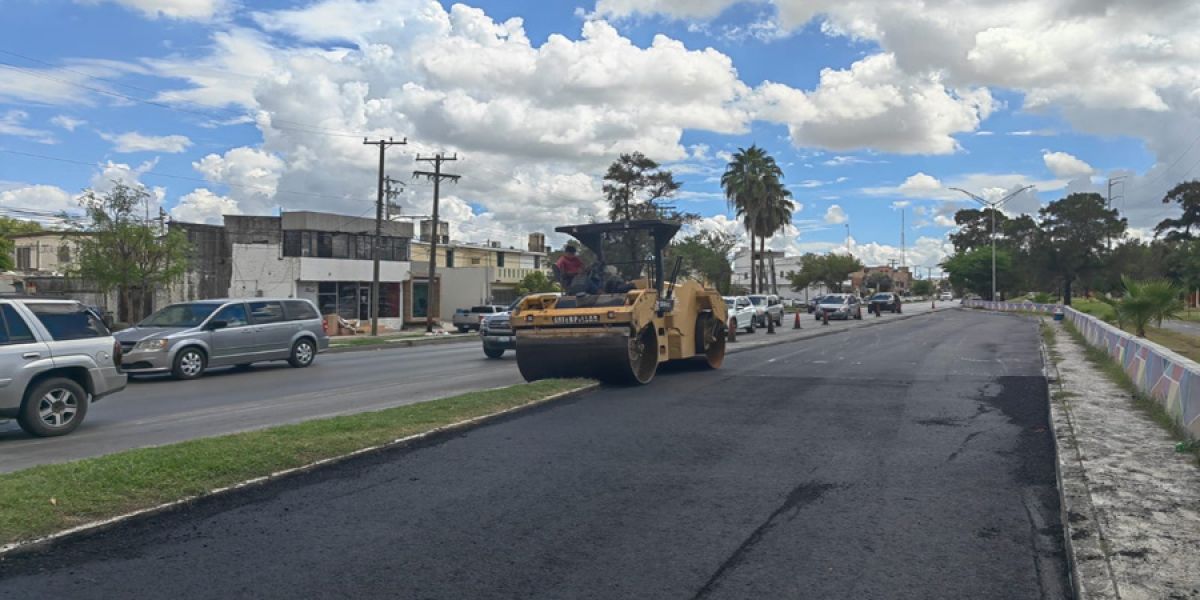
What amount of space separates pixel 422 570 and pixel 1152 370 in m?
9.81

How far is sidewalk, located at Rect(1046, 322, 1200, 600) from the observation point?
4703 millimetres

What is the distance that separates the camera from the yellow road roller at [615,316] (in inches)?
535

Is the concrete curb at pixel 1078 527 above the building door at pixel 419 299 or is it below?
below

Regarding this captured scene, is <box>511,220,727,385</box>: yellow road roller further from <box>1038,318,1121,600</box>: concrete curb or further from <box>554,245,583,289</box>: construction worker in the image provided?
<box>1038,318,1121,600</box>: concrete curb

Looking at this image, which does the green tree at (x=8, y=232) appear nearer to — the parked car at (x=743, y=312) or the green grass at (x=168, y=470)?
the parked car at (x=743, y=312)

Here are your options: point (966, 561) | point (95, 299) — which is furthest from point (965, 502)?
point (95, 299)

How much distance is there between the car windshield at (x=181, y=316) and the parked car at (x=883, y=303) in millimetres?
45036

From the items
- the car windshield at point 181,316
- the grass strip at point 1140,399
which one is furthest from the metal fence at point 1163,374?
the car windshield at point 181,316

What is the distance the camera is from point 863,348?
23203 millimetres

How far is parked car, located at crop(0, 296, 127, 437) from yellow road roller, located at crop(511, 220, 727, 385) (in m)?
5.82

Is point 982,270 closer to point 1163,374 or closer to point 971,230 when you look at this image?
point 971,230

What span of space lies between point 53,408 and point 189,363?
7587 millimetres

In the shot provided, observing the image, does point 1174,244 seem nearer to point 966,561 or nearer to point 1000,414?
point 1000,414

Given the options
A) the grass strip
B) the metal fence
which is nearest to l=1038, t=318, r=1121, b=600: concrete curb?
the grass strip
